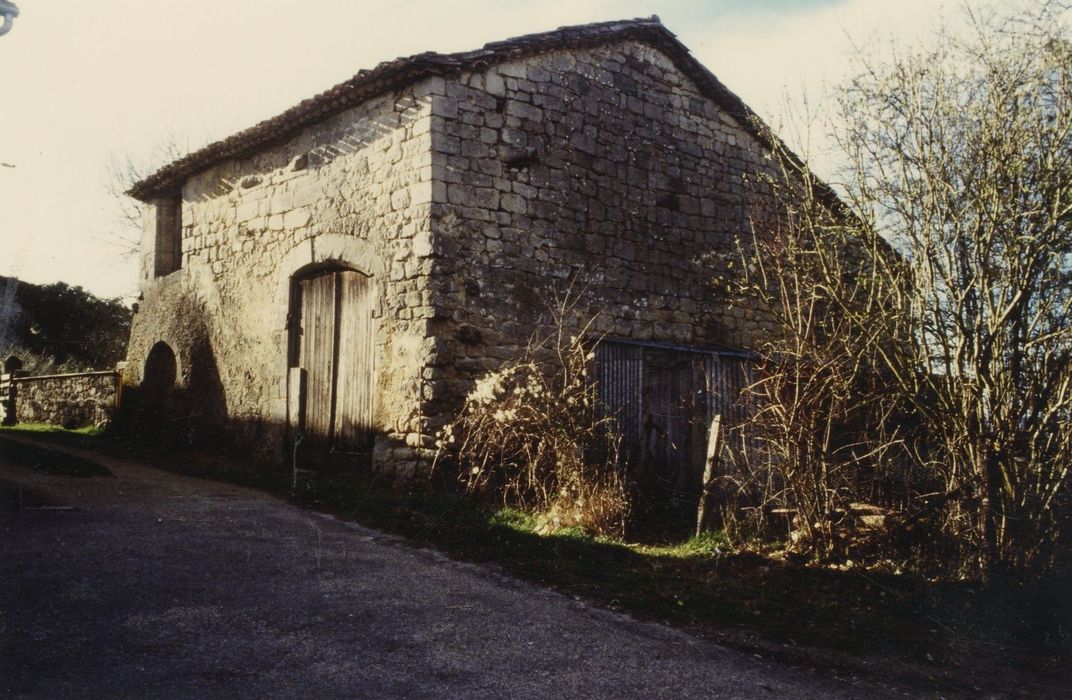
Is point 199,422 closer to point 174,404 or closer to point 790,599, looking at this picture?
point 174,404

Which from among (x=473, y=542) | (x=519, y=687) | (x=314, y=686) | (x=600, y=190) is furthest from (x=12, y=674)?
(x=600, y=190)

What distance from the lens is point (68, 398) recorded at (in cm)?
1393

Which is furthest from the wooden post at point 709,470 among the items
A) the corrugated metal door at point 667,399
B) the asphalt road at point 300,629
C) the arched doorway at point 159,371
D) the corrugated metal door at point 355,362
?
the arched doorway at point 159,371

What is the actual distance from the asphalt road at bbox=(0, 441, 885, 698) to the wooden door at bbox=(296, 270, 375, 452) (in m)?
2.92

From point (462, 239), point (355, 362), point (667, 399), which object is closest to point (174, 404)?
point (355, 362)

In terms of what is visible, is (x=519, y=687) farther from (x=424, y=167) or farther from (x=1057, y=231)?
(x=424, y=167)

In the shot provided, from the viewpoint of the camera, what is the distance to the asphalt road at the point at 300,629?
3.23 meters

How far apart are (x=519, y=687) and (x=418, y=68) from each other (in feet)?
20.7

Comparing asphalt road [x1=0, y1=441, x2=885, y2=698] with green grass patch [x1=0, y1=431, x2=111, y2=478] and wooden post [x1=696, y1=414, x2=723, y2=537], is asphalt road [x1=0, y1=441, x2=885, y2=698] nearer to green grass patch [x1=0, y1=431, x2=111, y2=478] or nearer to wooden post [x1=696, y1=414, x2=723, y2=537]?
wooden post [x1=696, y1=414, x2=723, y2=537]

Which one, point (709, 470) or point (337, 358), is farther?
point (337, 358)

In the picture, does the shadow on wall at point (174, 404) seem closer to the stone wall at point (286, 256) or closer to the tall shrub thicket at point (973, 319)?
the stone wall at point (286, 256)

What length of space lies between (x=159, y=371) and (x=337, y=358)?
483 centimetres

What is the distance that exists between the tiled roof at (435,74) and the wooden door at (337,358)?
1852mm

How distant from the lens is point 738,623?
4.52 m
